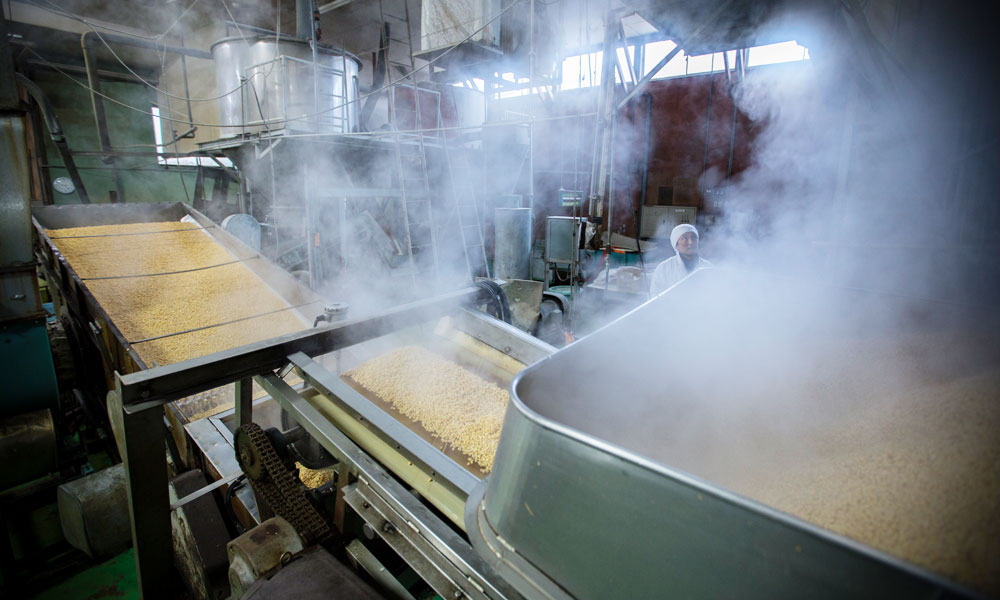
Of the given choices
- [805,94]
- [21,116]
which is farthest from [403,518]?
[805,94]

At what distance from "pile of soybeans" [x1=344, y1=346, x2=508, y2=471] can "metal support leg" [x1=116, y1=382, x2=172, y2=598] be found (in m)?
0.81

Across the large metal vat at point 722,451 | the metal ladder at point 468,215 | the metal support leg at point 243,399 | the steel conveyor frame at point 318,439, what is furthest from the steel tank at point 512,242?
the large metal vat at point 722,451

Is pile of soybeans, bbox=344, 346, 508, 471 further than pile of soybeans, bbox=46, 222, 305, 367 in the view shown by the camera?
No

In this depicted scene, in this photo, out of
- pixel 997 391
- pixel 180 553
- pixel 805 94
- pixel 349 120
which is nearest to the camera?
pixel 997 391

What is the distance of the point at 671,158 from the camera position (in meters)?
8.24

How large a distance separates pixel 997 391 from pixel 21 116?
3962 millimetres

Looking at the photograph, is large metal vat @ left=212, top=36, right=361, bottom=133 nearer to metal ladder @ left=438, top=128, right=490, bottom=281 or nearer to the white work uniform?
metal ladder @ left=438, top=128, right=490, bottom=281

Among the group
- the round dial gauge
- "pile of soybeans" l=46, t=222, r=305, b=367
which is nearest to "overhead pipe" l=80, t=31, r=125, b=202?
the round dial gauge

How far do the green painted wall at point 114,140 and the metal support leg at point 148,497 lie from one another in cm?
870

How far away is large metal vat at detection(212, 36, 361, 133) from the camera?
237 inches

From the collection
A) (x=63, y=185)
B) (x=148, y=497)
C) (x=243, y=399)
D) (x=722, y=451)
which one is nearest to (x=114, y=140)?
(x=63, y=185)

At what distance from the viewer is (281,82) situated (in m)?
5.81

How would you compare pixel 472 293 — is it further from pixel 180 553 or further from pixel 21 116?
pixel 21 116

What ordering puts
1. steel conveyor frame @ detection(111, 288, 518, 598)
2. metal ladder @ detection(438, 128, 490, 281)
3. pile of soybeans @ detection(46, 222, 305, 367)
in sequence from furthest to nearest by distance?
metal ladder @ detection(438, 128, 490, 281), pile of soybeans @ detection(46, 222, 305, 367), steel conveyor frame @ detection(111, 288, 518, 598)
